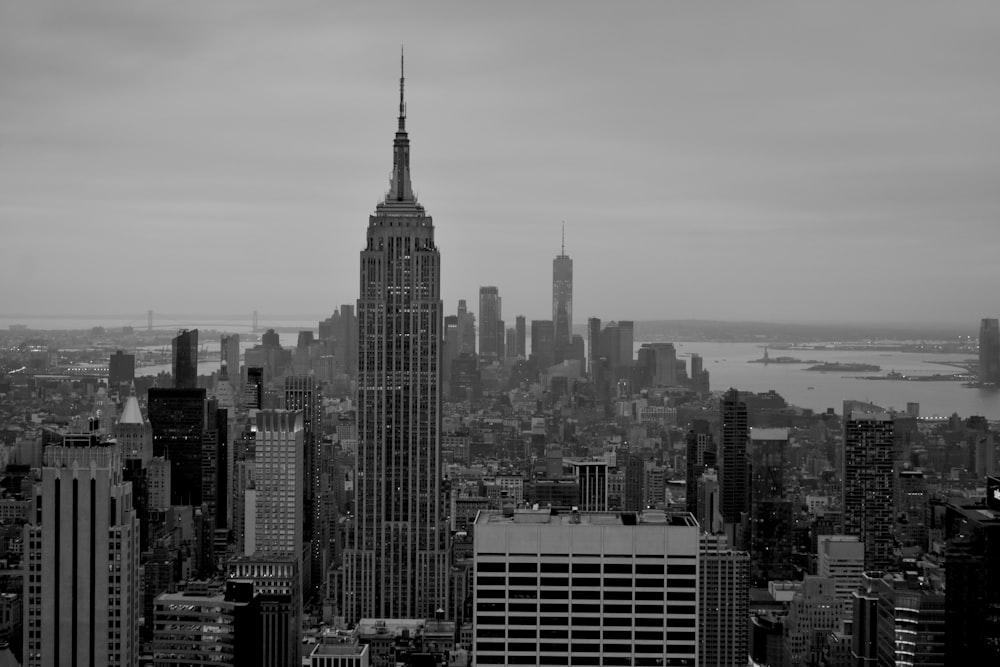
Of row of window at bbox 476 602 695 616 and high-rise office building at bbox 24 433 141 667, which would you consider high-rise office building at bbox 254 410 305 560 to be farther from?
row of window at bbox 476 602 695 616

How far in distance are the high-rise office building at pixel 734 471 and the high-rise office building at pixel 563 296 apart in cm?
189

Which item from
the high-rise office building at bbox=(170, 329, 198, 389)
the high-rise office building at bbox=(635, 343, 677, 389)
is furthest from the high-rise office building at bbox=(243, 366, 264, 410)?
the high-rise office building at bbox=(635, 343, 677, 389)

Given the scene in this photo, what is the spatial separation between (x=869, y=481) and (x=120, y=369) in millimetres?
9088

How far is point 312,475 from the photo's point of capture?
22.6 meters

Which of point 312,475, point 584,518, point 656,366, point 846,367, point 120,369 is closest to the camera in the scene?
point 584,518

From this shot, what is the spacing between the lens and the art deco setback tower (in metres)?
23.8

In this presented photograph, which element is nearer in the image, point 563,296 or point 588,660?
point 588,660

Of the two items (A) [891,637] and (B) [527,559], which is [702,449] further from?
(B) [527,559]

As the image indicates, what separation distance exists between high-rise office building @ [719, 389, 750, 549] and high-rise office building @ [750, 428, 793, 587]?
0.47 ft

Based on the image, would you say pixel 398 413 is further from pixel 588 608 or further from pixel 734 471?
pixel 588 608

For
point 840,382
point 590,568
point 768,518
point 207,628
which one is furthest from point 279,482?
point 590,568

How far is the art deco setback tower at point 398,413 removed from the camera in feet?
78.1

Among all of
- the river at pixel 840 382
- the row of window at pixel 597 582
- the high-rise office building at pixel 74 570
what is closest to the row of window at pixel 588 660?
the row of window at pixel 597 582

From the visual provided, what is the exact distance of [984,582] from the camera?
9.75m
